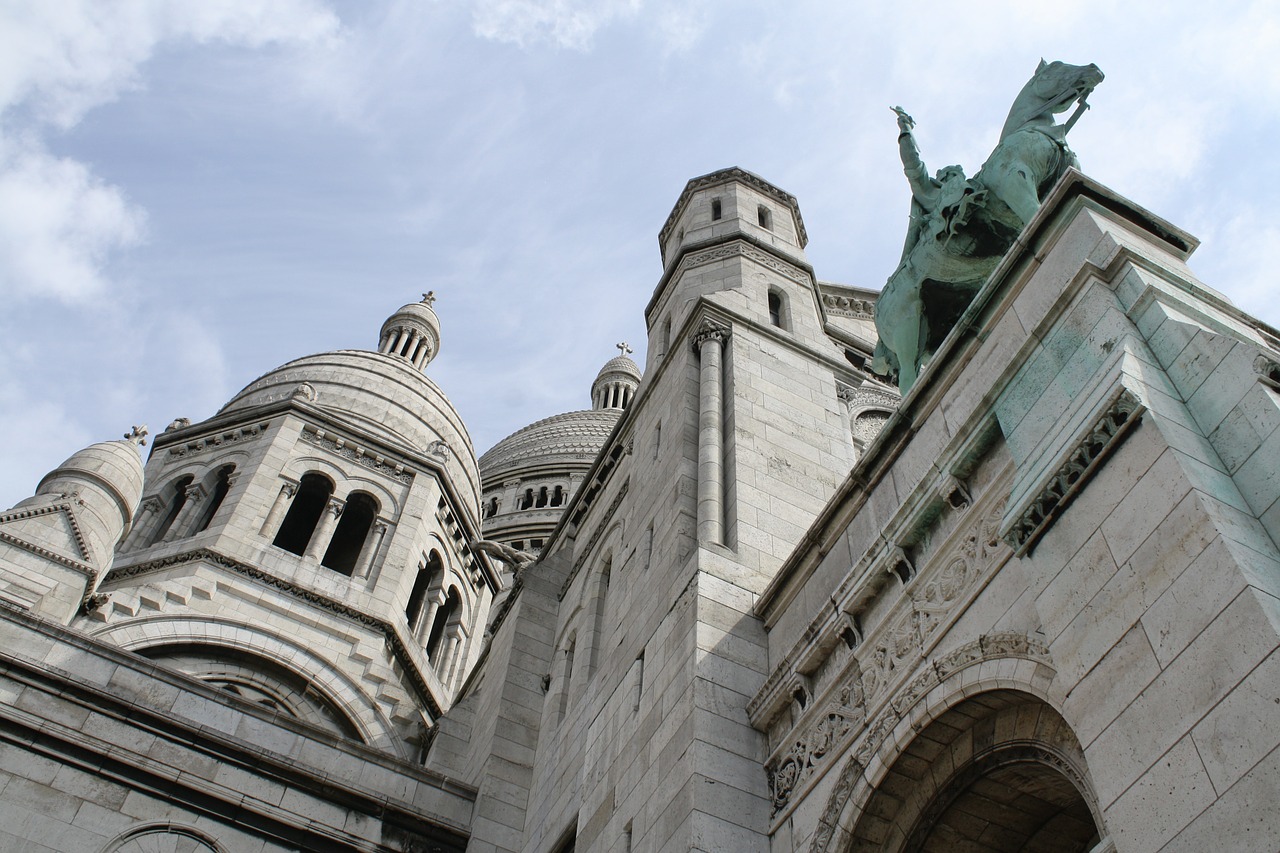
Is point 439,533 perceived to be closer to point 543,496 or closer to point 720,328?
point 720,328

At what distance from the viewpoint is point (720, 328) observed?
19.0m

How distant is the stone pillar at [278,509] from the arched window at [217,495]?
1.27m

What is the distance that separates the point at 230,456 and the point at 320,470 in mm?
2346

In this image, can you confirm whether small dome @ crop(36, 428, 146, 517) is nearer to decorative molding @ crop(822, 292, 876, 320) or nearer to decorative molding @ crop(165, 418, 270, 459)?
decorative molding @ crop(165, 418, 270, 459)

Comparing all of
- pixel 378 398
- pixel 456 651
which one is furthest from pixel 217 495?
pixel 456 651

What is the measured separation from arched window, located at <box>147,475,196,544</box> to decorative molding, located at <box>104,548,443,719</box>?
284cm

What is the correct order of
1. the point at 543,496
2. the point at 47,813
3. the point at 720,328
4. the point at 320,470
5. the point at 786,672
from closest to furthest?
the point at 786,672 < the point at 47,813 < the point at 720,328 < the point at 320,470 < the point at 543,496

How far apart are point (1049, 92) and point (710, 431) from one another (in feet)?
19.7

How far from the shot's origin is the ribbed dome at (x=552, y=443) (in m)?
53.8

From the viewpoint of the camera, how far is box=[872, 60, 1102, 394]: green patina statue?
12922 mm

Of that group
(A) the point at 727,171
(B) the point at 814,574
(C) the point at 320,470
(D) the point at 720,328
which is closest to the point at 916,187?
(D) the point at 720,328

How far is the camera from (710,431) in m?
16.5

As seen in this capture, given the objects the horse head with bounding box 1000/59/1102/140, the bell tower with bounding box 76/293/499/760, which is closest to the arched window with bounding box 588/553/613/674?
the bell tower with bounding box 76/293/499/760

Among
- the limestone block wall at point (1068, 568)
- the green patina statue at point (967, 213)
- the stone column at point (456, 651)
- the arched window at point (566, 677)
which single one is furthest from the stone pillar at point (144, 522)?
the limestone block wall at point (1068, 568)
